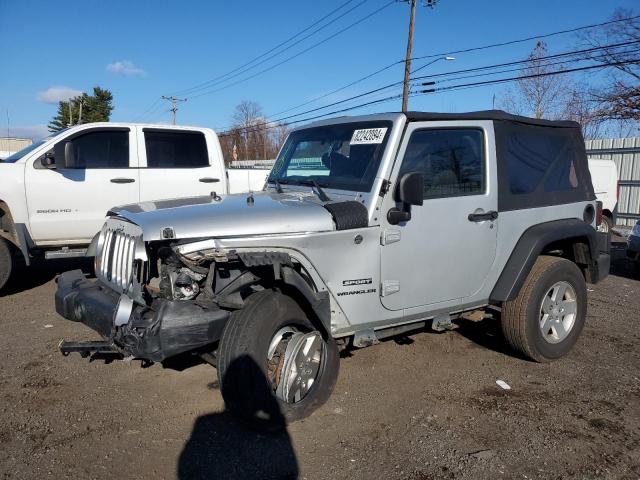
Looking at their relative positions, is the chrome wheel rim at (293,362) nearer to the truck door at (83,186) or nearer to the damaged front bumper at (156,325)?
the damaged front bumper at (156,325)

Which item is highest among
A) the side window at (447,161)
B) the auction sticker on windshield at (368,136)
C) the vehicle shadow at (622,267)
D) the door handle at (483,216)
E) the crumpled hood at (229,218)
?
the auction sticker on windshield at (368,136)

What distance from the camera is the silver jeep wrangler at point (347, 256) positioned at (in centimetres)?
307

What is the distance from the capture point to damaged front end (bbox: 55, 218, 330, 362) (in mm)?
2922

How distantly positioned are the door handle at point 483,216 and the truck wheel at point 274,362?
4.95 feet

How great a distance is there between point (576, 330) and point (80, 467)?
4254 millimetres

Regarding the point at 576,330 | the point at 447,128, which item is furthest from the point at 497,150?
the point at 576,330

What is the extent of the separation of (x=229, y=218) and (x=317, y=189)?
98 centimetres

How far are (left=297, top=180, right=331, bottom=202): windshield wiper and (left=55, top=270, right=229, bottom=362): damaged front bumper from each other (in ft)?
3.74

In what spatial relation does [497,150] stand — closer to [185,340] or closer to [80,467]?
[185,340]

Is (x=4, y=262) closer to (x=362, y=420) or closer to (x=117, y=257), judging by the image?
(x=117, y=257)

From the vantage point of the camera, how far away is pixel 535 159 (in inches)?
181

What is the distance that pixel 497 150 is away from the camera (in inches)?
166

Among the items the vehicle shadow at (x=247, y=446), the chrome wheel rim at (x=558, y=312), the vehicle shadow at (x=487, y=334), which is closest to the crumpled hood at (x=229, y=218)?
the vehicle shadow at (x=247, y=446)

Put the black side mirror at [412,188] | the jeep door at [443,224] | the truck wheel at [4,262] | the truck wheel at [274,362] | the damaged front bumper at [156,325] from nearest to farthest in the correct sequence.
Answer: the damaged front bumper at [156,325] < the truck wheel at [274,362] < the black side mirror at [412,188] < the jeep door at [443,224] < the truck wheel at [4,262]
